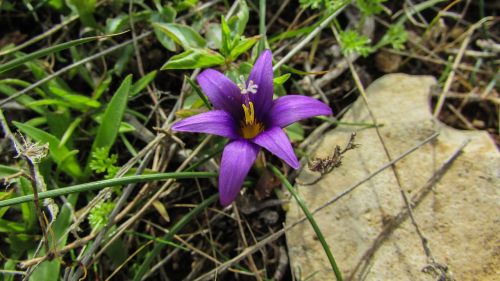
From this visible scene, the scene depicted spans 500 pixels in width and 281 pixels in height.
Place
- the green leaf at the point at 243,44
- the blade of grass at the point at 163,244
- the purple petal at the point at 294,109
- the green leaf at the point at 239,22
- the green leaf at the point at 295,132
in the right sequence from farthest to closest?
the green leaf at the point at 295,132
the green leaf at the point at 239,22
the green leaf at the point at 243,44
the blade of grass at the point at 163,244
the purple petal at the point at 294,109

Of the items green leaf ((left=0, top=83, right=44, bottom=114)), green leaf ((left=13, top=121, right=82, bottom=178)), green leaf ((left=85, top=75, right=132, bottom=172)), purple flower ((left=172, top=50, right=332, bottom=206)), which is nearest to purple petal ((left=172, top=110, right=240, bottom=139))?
purple flower ((left=172, top=50, right=332, bottom=206))

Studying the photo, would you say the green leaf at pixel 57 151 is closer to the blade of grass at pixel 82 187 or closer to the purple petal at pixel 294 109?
the blade of grass at pixel 82 187

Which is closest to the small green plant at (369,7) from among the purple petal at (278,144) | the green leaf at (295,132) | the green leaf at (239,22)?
the green leaf at (239,22)

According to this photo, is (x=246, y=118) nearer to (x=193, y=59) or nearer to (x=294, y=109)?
(x=294, y=109)

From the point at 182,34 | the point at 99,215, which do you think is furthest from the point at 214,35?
the point at 99,215

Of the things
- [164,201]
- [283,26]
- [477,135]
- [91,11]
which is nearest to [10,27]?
[91,11]

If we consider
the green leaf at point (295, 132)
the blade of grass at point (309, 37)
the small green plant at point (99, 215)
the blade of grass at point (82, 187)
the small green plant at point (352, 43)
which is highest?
the blade of grass at point (309, 37)

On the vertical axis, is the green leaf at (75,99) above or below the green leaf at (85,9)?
below
